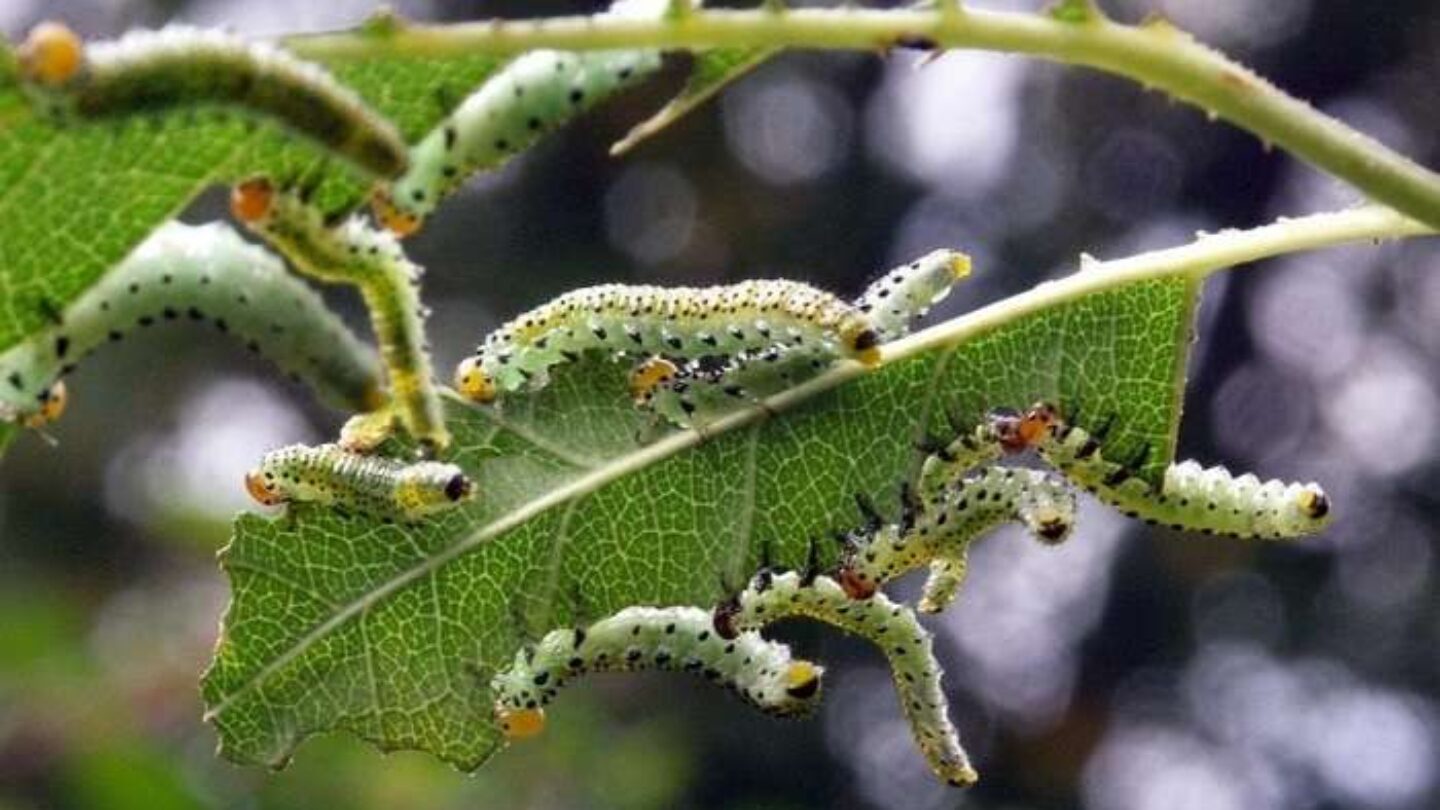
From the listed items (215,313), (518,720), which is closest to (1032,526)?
(518,720)

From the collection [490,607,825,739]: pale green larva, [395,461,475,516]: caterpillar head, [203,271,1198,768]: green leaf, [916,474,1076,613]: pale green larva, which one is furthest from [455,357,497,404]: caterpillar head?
[916,474,1076,613]: pale green larva

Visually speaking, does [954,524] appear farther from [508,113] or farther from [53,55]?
[53,55]

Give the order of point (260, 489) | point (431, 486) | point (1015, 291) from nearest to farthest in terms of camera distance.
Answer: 1. point (431, 486)
2. point (260, 489)
3. point (1015, 291)

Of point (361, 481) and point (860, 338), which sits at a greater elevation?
point (860, 338)

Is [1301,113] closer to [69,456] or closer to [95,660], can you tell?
[95,660]

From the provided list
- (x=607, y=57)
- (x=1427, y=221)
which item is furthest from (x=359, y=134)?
(x=1427, y=221)

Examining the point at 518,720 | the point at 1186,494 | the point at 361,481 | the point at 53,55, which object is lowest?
the point at 53,55

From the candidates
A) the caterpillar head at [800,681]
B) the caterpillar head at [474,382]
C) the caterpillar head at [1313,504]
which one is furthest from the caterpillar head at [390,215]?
the caterpillar head at [1313,504]
